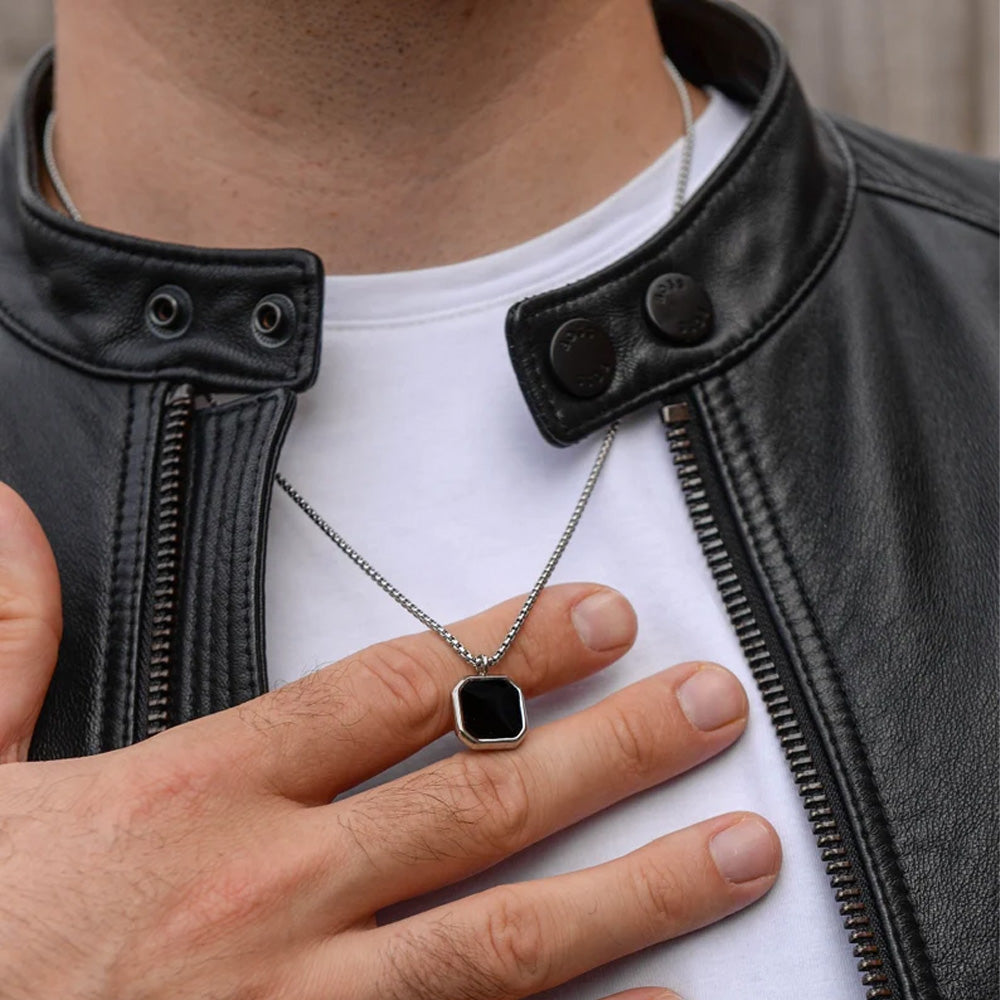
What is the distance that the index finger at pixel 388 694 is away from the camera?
884 millimetres

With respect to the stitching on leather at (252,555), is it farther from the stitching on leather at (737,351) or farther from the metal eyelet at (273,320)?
the stitching on leather at (737,351)

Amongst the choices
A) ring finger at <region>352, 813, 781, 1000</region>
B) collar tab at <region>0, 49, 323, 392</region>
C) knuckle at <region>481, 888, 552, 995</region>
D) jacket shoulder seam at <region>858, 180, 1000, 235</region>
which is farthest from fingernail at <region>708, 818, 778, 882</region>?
jacket shoulder seam at <region>858, 180, 1000, 235</region>

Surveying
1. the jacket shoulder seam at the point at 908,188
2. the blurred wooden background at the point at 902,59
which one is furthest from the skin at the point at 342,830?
the blurred wooden background at the point at 902,59

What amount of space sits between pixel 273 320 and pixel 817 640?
0.52m

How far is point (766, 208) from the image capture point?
46.2 inches

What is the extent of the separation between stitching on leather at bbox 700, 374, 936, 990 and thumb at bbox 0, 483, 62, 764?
0.55 meters

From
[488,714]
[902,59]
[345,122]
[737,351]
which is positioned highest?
[345,122]

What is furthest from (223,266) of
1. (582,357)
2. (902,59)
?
(902,59)

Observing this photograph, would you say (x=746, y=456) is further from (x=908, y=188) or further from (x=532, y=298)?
(x=908, y=188)

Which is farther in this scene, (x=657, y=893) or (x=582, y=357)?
(x=582, y=357)

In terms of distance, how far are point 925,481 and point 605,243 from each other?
0.38 metres

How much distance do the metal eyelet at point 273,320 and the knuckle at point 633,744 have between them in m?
0.43

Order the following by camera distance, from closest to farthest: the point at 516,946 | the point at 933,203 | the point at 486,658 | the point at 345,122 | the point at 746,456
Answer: the point at 516,946 → the point at 486,658 → the point at 746,456 → the point at 345,122 → the point at 933,203

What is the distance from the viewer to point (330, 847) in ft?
2.84
